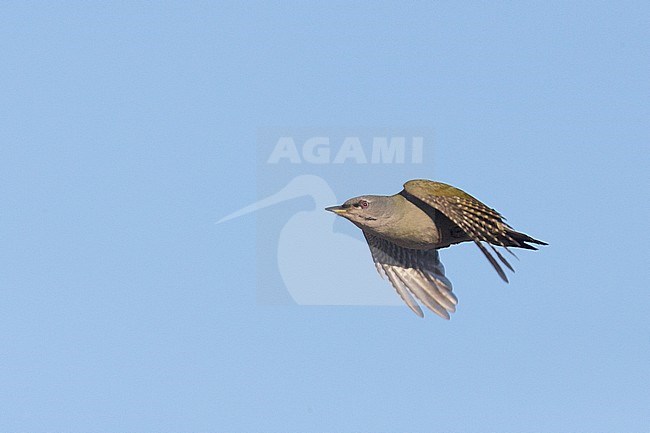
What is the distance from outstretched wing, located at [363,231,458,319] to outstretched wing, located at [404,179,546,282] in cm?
223

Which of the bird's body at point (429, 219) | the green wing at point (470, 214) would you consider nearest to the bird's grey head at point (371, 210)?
the bird's body at point (429, 219)

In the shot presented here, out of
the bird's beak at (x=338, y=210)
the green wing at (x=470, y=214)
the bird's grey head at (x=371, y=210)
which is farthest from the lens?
the bird's beak at (x=338, y=210)

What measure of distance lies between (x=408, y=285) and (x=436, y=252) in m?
0.89

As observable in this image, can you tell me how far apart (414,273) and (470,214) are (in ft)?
10.6

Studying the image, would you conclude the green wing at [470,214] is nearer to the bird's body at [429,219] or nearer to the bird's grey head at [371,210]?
the bird's body at [429,219]

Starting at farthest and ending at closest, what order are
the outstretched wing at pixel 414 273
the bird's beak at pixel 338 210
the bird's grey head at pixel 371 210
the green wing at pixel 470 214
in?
the outstretched wing at pixel 414 273 → the bird's beak at pixel 338 210 → the bird's grey head at pixel 371 210 → the green wing at pixel 470 214

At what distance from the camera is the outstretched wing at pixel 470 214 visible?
18.9 meters

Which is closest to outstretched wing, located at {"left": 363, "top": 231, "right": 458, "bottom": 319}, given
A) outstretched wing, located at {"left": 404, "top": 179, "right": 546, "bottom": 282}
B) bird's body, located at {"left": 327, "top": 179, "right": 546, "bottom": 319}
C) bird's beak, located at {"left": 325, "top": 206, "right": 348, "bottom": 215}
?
bird's body, located at {"left": 327, "top": 179, "right": 546, "bottom": 319}

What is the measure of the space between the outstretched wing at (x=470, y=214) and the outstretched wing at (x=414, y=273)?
7.31ft

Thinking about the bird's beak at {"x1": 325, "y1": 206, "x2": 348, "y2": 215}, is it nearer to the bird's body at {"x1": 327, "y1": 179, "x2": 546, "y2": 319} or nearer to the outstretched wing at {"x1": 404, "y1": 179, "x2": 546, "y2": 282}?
the bird's body at {"x1": 327, "y1": 179, "x2": 546, "y2": 319}

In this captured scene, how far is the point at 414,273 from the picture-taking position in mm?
21984

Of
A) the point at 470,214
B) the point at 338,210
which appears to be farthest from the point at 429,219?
the point at 338,210

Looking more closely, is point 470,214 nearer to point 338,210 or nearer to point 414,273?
point 338,210

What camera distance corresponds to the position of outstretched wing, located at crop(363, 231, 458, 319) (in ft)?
70.9
